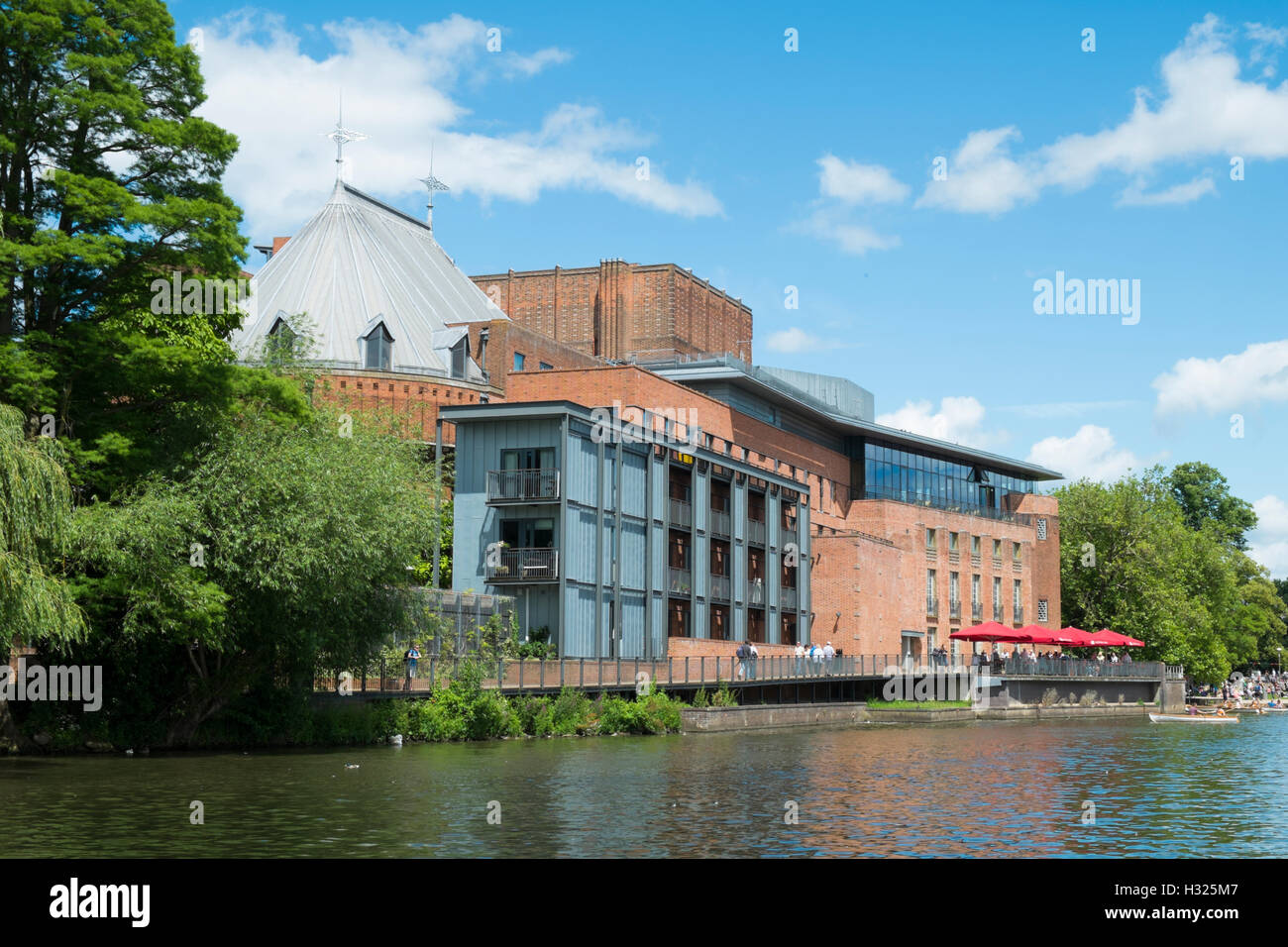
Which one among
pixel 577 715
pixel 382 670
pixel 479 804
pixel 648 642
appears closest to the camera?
pixel 479 804

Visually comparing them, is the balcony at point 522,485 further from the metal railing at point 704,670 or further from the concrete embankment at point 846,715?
the concrete embankment at point 846,715

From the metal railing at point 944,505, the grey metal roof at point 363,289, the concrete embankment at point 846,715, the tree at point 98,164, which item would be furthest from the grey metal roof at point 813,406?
the tree at point 98,164

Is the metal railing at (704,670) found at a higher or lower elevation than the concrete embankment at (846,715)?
higher

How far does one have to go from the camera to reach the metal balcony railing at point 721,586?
60.9 meters

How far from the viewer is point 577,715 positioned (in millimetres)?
42281

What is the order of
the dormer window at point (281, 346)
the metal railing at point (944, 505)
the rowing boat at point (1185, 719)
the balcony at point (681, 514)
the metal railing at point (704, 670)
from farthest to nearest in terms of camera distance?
the metal railing at point (944, 505)
the rowing boat at point (1185, 719)
the balcony at point (681, 514)
the metal railing at point (704, 670)
the dormer window at point (281, 346)

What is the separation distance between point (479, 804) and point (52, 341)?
15179mm

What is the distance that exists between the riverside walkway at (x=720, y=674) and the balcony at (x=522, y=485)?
7.40m

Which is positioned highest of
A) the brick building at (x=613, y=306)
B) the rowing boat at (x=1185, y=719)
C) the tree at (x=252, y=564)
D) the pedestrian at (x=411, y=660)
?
the brick building at (x=613, y=306)

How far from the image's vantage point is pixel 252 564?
30391 mm

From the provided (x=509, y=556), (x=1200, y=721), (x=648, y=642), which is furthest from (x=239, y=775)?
(x=1200, y=721)

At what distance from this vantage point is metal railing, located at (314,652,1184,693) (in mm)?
38781

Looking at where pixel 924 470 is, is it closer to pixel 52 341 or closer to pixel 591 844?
pixel 52 341

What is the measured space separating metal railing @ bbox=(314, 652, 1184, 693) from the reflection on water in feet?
10.6
